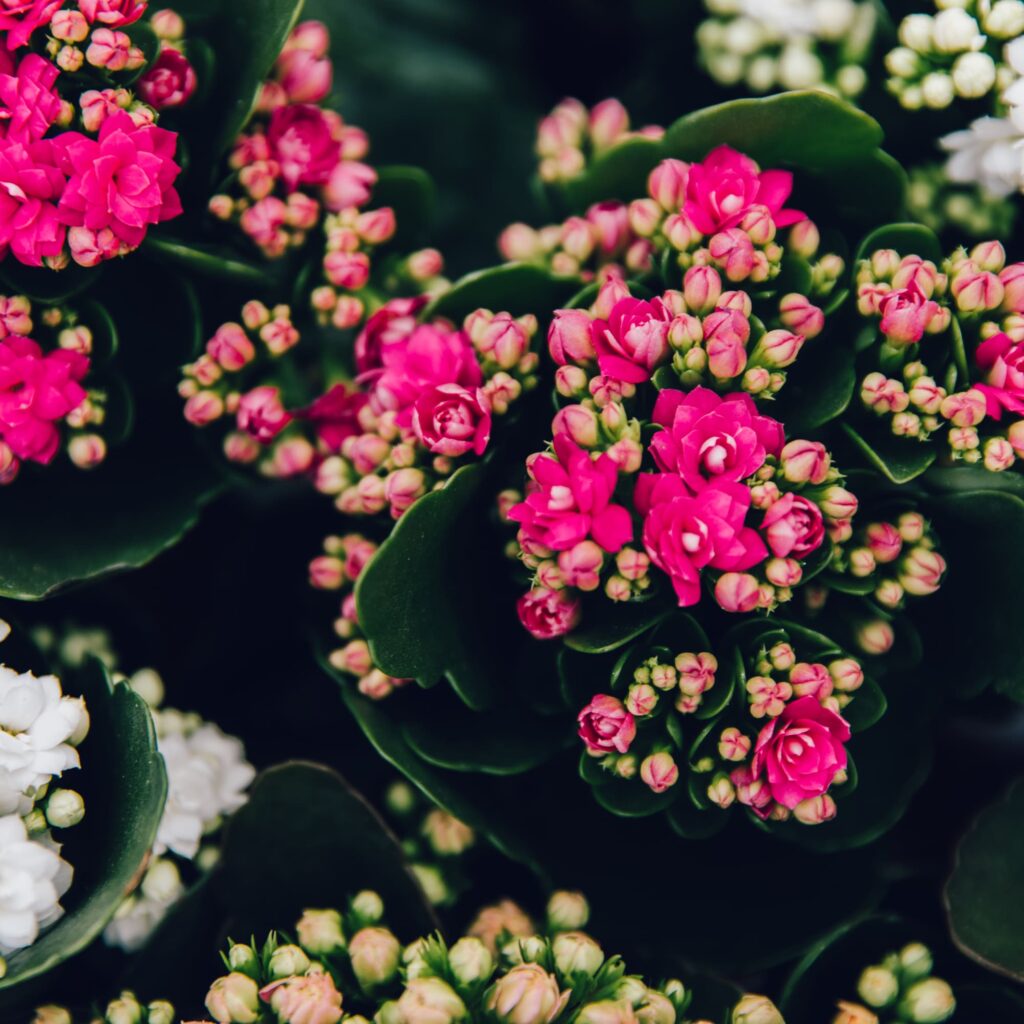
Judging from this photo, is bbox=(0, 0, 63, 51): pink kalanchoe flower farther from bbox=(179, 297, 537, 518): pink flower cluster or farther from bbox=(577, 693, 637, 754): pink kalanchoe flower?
bbox=(577, 693, 637, 754): pink kalanchoe flower

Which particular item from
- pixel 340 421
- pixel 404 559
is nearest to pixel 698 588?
pixel 404 559

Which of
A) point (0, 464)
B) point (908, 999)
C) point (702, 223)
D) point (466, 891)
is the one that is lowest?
point (466, 891)

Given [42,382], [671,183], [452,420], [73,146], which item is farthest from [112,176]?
[671,183]

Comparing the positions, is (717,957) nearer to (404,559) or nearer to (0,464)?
(404,559)

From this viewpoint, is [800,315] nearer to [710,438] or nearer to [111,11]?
[710,438]

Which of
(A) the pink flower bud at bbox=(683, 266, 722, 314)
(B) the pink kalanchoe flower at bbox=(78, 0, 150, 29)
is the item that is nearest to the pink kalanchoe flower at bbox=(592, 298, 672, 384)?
(A) the pink flower bud at bbox=(683, 266, 722, 314)

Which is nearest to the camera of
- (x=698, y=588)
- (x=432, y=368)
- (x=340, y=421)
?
(x=698, y=588)
